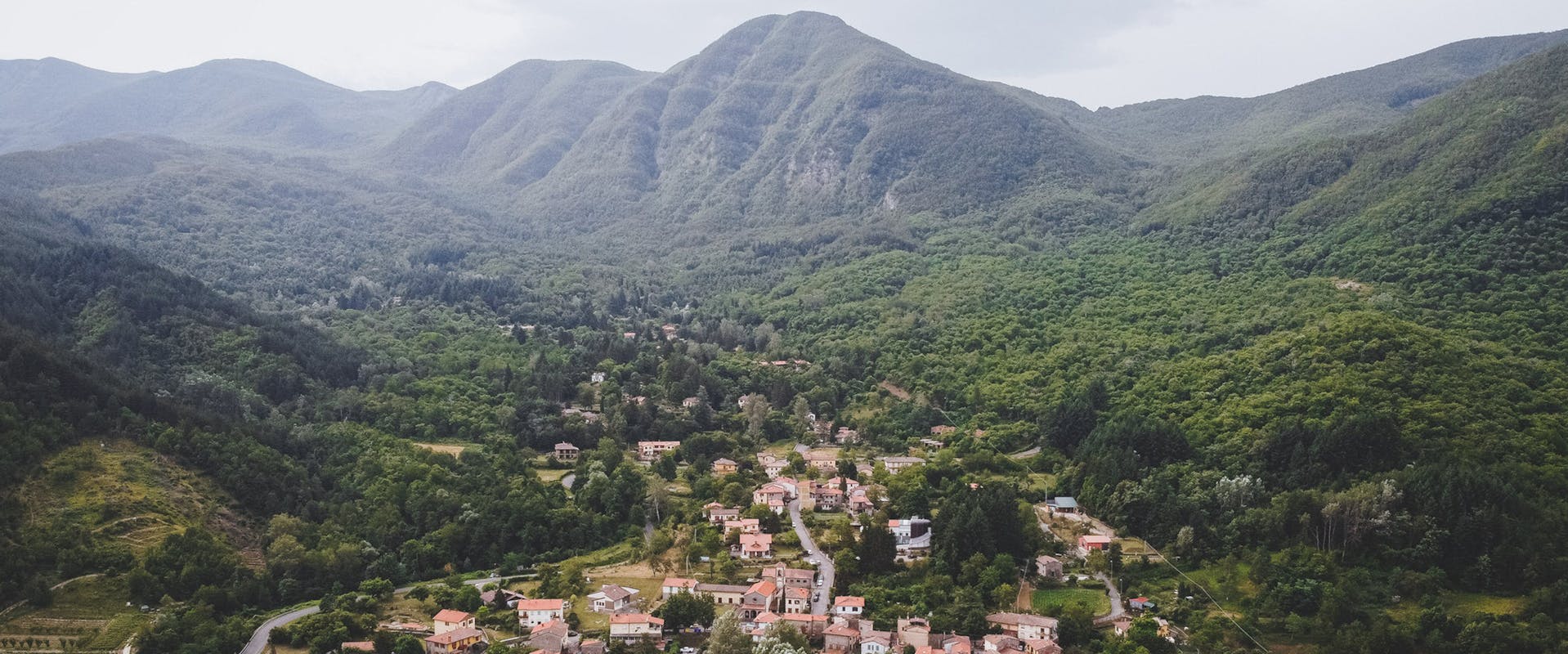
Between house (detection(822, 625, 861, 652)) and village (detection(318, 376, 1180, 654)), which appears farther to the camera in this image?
village (detection(318, 376, 1180, 654))

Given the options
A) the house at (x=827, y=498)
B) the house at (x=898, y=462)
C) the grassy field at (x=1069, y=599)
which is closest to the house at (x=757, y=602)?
the grassy field at (x=1069, y=599)

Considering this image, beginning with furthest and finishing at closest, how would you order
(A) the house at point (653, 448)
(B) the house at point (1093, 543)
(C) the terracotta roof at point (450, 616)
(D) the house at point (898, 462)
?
(A) the house at point (653, 448) < (D) the house at point (898, 462) < (B) the house at point (1093, 543) < (C) the terracotta roof at point (450, 616)

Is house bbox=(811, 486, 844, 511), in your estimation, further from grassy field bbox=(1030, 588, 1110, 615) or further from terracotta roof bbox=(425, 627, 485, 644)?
terracotta roof bbox=(425, 627, 485, 644)

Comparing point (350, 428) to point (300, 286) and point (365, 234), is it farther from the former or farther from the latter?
point (365, 234)

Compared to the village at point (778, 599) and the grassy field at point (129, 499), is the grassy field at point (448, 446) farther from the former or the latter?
the village at point (778, 599)

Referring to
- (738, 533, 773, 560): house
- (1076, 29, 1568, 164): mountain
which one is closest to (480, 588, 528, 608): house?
(738, 533, 773, 560): house
